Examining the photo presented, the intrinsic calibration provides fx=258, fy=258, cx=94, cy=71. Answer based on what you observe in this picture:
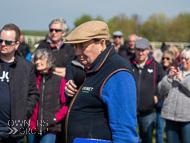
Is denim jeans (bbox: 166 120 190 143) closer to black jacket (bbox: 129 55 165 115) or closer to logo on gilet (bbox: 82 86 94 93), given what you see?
black jacket (bbox: 129 55 165 115)

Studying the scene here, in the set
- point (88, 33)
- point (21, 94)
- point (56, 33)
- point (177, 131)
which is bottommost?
point (177, 131)

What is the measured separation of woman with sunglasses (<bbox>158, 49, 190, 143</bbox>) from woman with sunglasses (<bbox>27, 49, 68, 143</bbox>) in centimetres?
186

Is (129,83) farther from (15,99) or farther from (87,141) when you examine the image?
(15,99)

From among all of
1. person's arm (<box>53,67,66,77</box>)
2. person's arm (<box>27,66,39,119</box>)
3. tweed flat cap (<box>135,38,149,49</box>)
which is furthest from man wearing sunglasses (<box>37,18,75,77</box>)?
person's arm (<box>27,66,39,119</box>)

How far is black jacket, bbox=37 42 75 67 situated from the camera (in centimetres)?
533

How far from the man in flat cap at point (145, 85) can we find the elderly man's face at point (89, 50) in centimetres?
325

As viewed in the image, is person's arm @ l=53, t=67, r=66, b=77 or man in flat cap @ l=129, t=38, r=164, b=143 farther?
man in flat cap @ l=129, t=38, r=164, b=143

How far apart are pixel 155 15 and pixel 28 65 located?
73.0m

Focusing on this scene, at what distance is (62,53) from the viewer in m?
5.38

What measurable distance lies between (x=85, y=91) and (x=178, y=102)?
2.73m

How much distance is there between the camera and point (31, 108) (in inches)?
147

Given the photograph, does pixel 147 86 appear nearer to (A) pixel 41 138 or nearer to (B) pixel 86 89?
(A) pixel 41 138

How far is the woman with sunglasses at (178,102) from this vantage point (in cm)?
439

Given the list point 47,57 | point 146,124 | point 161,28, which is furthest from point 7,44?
point 161,28
